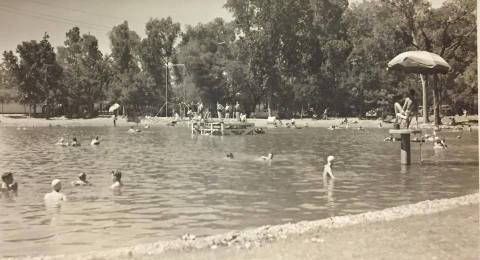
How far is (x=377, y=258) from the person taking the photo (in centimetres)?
657

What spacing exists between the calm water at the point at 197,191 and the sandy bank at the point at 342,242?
1.45 meters

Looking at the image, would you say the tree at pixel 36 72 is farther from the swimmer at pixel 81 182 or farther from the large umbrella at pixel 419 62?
the large umbrella at pixel 419 62

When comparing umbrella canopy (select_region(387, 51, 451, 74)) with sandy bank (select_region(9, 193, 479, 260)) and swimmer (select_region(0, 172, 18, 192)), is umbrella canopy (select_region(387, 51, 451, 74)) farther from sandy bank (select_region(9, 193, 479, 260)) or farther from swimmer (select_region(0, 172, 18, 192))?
swimmer (select_region(0, 172, 18, 192))

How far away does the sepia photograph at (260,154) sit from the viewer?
830cm

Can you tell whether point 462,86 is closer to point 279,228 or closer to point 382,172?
point 382,172

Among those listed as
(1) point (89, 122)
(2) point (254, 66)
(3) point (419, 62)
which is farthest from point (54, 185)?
(1) point (89, 122)

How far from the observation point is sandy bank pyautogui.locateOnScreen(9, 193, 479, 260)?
269 inches

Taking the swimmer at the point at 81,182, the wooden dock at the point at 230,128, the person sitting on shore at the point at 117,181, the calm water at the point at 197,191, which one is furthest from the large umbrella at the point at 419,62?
the wooden dock at the point at 230,128

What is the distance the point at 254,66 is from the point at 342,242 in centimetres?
5367

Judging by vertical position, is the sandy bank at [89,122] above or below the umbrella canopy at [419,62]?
below

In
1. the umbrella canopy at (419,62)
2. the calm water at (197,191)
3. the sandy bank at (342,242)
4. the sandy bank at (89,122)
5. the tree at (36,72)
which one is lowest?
the calm water at (197,191)

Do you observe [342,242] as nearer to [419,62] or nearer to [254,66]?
[419,62]

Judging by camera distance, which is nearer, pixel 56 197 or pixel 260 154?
pixel 56 197

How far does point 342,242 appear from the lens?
24.2 ft
